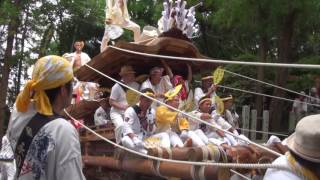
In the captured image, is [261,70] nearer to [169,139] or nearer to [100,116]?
[100,116]

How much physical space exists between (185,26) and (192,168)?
8.45 ft

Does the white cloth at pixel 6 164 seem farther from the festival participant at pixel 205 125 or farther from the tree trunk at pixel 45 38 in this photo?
the tree trunk at pixel 45 38

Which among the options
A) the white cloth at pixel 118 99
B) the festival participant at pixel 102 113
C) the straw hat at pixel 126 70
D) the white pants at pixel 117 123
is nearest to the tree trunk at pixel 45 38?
the festival participant at pixel 102 113

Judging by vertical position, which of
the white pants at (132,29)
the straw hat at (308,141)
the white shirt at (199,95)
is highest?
the white pants at (132,29)

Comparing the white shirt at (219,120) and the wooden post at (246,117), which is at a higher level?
the white shirt at (219,120)

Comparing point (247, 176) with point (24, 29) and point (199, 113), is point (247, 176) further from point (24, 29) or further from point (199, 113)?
point (24, 29)

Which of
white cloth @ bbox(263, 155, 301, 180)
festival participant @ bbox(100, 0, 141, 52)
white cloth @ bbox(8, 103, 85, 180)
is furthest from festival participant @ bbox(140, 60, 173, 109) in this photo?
white cloth @ bbox(263, 155, 301, 180)

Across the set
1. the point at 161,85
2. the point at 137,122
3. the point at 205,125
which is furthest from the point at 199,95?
the point at 137,122

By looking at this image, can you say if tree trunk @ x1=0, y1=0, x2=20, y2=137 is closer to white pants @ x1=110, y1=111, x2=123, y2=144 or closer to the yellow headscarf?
white pants @ x1=110, y1=111, x2=123, y2=144

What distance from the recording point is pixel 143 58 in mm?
6410

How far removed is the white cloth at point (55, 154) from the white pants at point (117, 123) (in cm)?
300

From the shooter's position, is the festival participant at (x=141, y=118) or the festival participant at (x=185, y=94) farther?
the festival participant at (x=185, y=94)

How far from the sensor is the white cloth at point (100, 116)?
7109 millimetres

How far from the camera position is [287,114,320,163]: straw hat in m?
2.04
